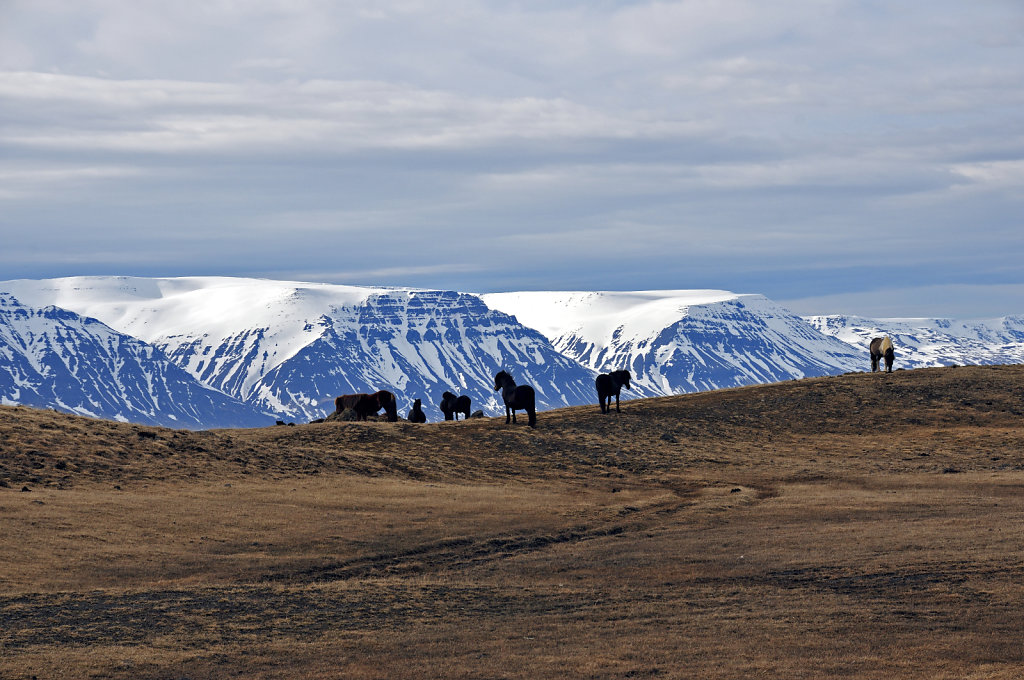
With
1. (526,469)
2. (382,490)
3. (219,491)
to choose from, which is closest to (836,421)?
(526,469)

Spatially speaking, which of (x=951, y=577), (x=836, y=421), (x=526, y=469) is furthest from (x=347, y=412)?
(x=951, y=577)

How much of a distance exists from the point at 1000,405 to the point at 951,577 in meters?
42.0

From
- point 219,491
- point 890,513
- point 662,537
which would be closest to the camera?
point 662,537

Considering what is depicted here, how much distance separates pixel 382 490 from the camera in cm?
4050

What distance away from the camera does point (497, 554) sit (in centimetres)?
3008

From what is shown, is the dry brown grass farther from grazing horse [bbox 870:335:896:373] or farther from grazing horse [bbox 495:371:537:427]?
grazing horse [bbox 870:335:896:373]

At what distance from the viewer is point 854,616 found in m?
22.2

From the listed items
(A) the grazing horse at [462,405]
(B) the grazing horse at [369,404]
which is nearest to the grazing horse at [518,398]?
(B) the grazing horse at [369,404]

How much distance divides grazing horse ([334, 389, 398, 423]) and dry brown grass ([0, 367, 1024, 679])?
5.88m

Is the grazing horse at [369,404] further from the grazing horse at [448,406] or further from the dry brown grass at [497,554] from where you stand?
the grazing horse at [448,406]

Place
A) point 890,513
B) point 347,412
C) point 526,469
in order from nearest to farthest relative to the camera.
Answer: point 890,513 → point 526,469 → point 347,412

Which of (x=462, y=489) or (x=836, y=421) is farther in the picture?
(x=836, y=421)

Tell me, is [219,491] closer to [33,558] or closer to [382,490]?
[382,490]

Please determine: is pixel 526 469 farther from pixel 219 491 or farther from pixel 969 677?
pixel 969 677
